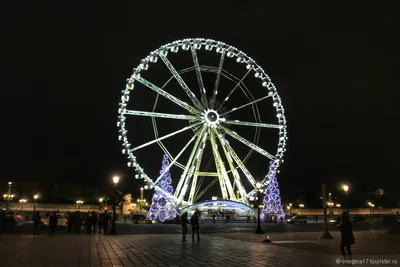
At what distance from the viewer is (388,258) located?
14797mm

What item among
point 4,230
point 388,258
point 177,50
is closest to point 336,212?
point 177,50

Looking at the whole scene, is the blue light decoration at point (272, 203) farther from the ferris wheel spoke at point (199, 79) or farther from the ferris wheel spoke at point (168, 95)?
the ferris wheel spoke at point (168, 95)

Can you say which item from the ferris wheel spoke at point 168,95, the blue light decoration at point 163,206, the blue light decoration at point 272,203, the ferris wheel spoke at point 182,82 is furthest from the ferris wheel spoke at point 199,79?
the blue light decoration at point 272,203

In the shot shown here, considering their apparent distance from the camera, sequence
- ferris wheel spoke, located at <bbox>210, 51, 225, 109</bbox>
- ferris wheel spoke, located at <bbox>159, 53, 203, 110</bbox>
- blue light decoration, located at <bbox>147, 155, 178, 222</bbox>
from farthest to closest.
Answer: blue light decoration, located at <bbox>147, 155, 178, 222</bbox> → ferris wheel spoke, located at <bbox>210, 51, 225, 109</bbox> → ferris wheel spoke, located at <bbox>159, 53, 203, 110</bbox>

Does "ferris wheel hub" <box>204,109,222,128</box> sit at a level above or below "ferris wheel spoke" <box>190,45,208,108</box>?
below

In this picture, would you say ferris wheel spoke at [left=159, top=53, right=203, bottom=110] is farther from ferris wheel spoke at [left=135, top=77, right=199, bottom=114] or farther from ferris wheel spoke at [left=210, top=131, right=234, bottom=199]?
ferris wheel spoke at [left=210, top=131, right=234, bottom=199]

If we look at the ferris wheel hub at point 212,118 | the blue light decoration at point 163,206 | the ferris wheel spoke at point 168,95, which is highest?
the ferris wheel spoke at point 168,95

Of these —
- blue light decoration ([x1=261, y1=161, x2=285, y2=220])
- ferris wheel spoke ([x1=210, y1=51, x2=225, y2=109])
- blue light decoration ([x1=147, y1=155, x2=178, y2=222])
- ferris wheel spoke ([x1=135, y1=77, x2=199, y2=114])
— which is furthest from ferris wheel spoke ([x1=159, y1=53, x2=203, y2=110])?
blue light decoration ([x1=261, y1=161, x2=285, y2=220])

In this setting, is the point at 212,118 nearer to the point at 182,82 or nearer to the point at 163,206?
the point at 182,82

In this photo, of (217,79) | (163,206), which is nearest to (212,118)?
(217,79)

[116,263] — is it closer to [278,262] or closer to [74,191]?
[278,262]

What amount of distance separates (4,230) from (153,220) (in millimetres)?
27729

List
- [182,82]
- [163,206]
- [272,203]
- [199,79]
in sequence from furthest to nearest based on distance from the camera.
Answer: [272,203] → [163,206] → [199,79] → [182,82]

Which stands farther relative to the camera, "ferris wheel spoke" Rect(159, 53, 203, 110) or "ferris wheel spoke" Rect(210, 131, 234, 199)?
"ferris wheel spoke" Rect(210, 131, 234, 199)
